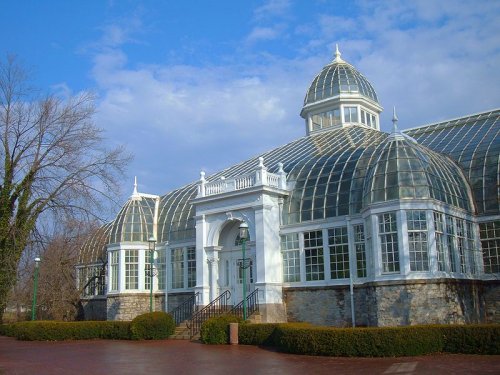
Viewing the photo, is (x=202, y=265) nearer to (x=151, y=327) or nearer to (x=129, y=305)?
(x=151, y=327)

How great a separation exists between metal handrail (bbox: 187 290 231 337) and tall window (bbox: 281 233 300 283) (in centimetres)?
325

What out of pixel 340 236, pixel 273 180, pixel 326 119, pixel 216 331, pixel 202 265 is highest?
pixel 326 119

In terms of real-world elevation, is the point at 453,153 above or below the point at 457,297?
above

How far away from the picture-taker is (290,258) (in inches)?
1026

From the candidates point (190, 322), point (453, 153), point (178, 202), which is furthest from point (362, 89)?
point (190, 322)

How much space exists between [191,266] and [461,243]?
48.3 feet

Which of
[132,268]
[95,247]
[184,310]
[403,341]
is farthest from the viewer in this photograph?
[95,247]

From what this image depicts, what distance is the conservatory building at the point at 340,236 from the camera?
21562 millimetres

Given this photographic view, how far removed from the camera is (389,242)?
21797 mm

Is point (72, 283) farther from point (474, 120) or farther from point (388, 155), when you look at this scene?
point (474, 120)

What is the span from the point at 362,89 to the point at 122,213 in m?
18.1

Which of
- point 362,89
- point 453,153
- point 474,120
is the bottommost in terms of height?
point 453,153

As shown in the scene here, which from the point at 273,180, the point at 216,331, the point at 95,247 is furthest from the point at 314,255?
the point at 95,247

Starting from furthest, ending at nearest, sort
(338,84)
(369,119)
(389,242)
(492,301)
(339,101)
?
(369,119) < (338,84) < (339,101) < (492,301) < (389,242)
